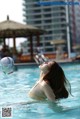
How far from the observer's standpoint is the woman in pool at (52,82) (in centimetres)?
508

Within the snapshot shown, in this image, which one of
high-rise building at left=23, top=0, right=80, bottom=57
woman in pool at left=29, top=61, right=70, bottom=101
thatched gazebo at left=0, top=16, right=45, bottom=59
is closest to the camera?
woman in pool at left=29, top=61, right=70, bottom=101

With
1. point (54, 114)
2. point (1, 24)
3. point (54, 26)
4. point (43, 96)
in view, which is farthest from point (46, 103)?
point (54, 26)

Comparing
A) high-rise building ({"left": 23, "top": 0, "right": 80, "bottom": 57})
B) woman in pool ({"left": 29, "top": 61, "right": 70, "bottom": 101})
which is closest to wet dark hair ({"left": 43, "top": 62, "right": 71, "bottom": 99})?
woman in pool ({"left": 29, "top": 61, "right": 70, "bottom": 101})

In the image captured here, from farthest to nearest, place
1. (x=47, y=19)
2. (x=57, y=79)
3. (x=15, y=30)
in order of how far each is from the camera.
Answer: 1. (x=47, y=19)
2. (x=15, y=30)
3. (x=57, y=79)

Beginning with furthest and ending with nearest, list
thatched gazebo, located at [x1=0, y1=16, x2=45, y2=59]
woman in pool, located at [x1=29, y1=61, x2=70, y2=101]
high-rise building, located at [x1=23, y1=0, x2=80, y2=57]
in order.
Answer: high-rise building, located at [x1=23, y1=0, x2=80, y2=57], thatched gazebo, located at [x1=0, y1=16, x2=45, y2=59], woman in pool, located at [x1=29, y1=61, x2=70, y2=101]

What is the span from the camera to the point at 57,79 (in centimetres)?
513

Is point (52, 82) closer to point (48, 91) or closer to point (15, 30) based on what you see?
point (48, 91)

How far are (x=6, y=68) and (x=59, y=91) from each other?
1103mm

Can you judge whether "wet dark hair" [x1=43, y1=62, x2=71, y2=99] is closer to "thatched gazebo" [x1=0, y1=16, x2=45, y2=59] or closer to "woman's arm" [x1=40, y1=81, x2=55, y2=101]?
"woman's arm" [x1=40, y1=81, x2=55, y2=101]

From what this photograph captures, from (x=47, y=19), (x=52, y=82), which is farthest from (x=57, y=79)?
(x=47, y=19)

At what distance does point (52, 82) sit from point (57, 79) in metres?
0.08

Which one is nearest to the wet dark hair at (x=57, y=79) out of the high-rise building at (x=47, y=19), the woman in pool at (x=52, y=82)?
the woman in pool at (x=52, y=82)

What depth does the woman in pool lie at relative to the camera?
5078mm

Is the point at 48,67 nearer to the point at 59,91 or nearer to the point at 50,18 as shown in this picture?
the point at 59,91
